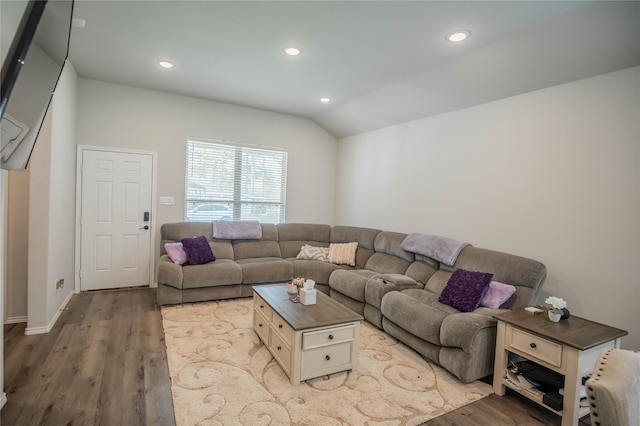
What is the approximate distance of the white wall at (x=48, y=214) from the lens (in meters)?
2.96

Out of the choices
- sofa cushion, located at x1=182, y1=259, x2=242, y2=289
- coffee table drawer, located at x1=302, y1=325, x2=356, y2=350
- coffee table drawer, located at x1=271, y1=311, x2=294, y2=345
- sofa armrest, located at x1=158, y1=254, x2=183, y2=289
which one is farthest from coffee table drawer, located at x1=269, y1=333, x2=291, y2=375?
sofa armrest, located at x1=158, y1=254, x2=183, y2=289

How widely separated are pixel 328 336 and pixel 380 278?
1355 millimetres

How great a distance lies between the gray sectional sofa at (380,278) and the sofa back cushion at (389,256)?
0.04ft

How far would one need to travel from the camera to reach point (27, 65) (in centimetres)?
134

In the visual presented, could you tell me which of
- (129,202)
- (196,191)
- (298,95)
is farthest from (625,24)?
(129,202)

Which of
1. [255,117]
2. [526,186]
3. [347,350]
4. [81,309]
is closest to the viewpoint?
[347,350]

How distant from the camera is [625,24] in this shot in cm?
221

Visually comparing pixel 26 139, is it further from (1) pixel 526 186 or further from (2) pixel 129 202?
(1) pixel 526 186

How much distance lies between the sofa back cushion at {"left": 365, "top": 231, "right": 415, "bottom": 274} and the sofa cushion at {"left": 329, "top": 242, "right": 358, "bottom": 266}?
0.27 meters

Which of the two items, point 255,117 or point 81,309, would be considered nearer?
point 81,309

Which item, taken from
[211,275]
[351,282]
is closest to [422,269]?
[351,282]

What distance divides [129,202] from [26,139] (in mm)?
2847

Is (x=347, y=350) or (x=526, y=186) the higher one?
(x=526, y=186)

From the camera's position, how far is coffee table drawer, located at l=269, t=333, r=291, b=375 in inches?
94.7
